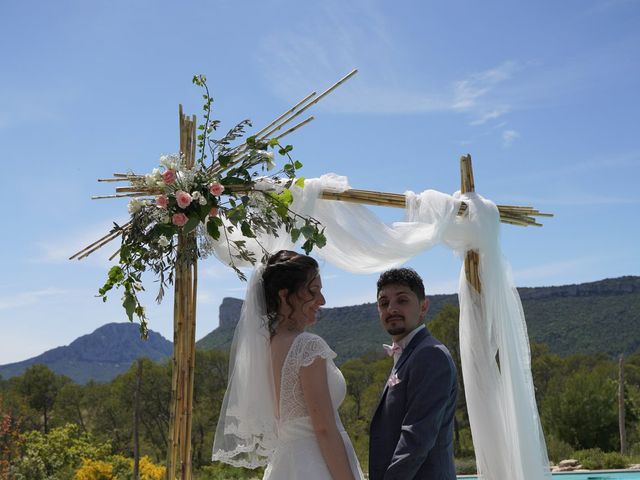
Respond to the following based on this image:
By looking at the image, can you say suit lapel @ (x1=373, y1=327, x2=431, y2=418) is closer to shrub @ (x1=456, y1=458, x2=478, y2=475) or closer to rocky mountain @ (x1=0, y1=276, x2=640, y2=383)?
shrub @ (x1=456, y1=458, x2=478, y2=475)

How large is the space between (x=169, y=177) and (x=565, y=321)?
3130 cm

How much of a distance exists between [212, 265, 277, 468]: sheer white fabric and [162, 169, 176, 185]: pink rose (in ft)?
2.97

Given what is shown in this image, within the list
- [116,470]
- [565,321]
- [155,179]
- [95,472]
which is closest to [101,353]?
[565,321]

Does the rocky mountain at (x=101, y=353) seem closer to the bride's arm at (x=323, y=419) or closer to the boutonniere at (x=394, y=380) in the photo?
the boutonniere at (x=394, y=380)

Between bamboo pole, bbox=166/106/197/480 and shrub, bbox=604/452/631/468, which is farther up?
bamboo pole, bbox=166/106/197/480

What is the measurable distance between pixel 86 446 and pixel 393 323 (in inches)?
473

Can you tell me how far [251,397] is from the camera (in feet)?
10.1

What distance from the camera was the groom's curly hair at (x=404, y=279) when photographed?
10.0 ft

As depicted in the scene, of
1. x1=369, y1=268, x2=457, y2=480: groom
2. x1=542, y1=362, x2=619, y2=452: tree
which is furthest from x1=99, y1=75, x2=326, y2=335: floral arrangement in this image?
x1=542, y1=362, x2=619, y2=452: tree

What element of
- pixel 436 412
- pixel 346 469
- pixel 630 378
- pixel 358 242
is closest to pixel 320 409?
pixel 346 469

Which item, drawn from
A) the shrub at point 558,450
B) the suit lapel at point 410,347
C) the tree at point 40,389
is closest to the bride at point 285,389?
the suit lapel at point 410,347

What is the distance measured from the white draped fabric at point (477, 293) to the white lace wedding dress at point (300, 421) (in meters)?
1.59

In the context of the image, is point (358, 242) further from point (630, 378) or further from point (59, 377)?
point (59, 377)

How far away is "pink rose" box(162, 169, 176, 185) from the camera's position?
12.7 feet
